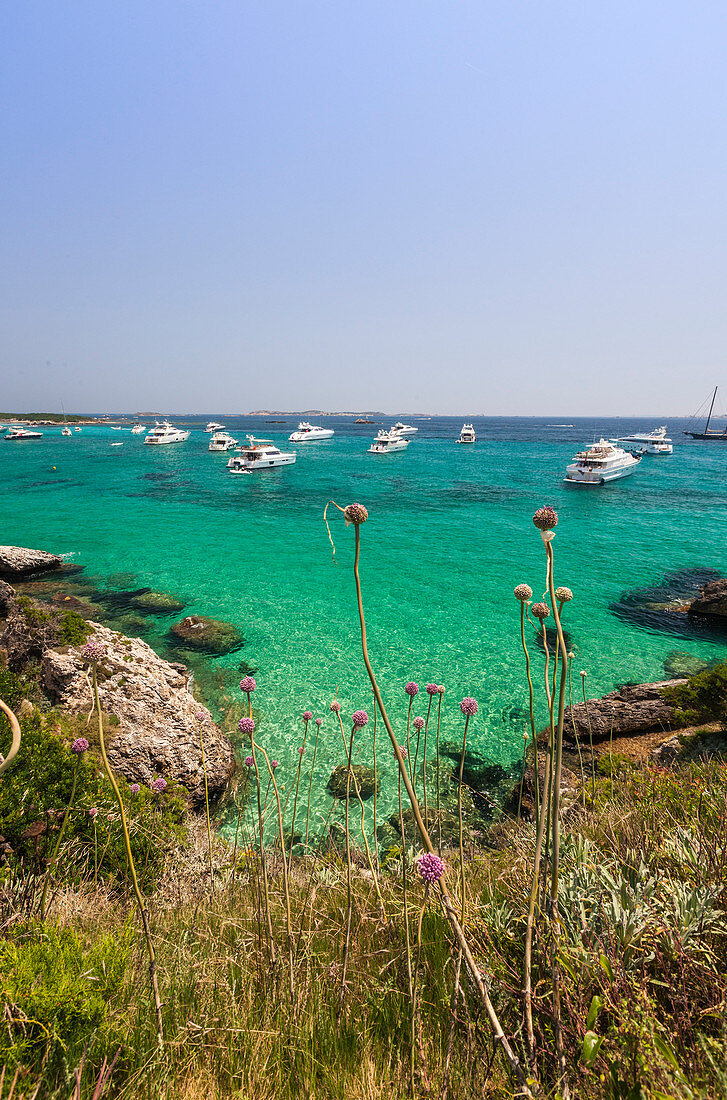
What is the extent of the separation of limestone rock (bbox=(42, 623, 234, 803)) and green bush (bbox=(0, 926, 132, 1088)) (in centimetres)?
389

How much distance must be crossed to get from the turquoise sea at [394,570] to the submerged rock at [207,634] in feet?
1.36

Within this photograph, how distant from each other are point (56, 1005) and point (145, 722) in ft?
18.1

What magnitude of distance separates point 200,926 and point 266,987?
94 cm

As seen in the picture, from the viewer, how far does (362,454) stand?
61844mm

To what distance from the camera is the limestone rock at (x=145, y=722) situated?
5645mm

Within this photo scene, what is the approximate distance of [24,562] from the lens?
49.8 feet

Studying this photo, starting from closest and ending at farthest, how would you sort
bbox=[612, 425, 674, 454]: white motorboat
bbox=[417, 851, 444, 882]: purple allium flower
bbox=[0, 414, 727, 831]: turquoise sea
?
1. bbox=[417, 851, 444, 882]: purple allium flower
2. bbox=[0, 414, 727, 831]: turquoise sea
3. bbox=[612, 425, 674, 454]: white motorboat

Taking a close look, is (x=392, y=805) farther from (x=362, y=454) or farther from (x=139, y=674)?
(x=362, y=454)

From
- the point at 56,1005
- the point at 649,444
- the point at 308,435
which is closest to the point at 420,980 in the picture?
the point at 56,1005

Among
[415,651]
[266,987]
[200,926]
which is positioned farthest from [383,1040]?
[415,651]

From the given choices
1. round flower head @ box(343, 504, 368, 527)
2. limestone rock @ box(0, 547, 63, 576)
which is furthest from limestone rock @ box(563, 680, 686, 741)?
limestone rock @ box(0, 547, 63, 576)

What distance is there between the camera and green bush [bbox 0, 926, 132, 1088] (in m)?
1.30

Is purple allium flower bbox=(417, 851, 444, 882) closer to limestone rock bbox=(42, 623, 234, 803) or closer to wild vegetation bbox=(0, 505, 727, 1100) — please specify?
wild vegetation bbox=(0, 505, 727, 1100)

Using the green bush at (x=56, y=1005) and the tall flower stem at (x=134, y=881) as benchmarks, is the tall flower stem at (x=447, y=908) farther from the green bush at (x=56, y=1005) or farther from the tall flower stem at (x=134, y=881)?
the green bush at (x=56, y=1005)
